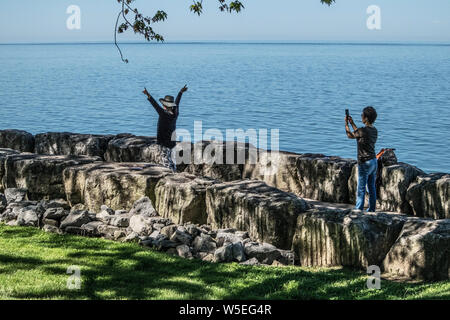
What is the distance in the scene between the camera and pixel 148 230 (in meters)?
9.52

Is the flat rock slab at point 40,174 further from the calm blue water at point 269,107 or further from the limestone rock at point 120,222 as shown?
the calm blue water at point 269,107

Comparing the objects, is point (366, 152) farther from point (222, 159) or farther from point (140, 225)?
point (140, 225)

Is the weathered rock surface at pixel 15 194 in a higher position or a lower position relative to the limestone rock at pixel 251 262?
higher

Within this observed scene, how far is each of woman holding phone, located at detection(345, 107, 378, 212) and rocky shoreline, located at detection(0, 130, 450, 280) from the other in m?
0.97

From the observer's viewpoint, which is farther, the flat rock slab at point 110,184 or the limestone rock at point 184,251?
the flat rock slab at point 110,184

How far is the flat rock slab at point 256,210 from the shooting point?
9.27m

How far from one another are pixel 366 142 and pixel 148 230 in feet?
12.2

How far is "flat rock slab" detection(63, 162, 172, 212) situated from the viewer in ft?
35.6

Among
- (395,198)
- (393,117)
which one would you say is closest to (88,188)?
(395,198)

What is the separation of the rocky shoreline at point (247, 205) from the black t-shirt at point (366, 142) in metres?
1.25

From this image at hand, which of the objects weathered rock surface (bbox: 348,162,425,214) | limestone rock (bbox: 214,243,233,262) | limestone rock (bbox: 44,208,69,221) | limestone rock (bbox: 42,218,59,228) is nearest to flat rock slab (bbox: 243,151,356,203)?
weathered rock surface (bbox: 348,162,425,214)

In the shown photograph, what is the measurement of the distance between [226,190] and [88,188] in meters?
2.67

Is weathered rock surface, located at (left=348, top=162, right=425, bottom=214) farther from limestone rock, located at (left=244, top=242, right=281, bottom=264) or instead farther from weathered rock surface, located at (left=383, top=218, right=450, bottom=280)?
limestone rock, located at (left=244, top=242, right=281, bottom=264)

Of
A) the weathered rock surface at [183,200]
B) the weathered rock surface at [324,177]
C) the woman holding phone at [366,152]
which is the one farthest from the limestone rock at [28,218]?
the woman holding phone at [366,152]
